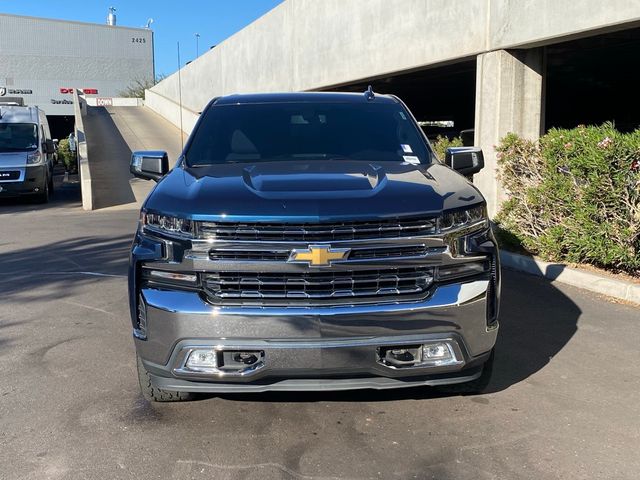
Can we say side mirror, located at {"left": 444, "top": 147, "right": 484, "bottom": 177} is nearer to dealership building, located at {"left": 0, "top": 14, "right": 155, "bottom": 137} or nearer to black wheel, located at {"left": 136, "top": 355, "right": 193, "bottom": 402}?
black wheel, located at {"left": 136, "top": 355, "right": 193, "bottom": 402}

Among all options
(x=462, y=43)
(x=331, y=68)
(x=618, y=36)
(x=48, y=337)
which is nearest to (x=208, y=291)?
(x=48, y=337)

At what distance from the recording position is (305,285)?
10.6 ft

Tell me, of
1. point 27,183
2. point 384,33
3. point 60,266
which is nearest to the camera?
point 60,266

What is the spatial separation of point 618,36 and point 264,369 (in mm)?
11485

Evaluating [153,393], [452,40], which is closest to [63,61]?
[452,40]

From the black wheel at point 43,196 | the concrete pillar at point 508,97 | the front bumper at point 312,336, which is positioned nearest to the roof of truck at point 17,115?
the black wheel at point 43,196

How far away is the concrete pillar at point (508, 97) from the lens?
10164 millimetres

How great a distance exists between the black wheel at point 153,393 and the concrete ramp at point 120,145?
12.7 m

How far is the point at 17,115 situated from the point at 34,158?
7.01ft

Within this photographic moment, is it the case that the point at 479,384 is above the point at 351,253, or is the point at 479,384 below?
below

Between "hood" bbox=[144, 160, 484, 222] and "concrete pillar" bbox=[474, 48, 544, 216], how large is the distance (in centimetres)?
668

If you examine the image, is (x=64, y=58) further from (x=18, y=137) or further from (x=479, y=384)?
(x=479, y=384)


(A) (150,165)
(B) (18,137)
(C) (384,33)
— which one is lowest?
(A) (150,165)

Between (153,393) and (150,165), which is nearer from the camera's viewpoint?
(153,393)
